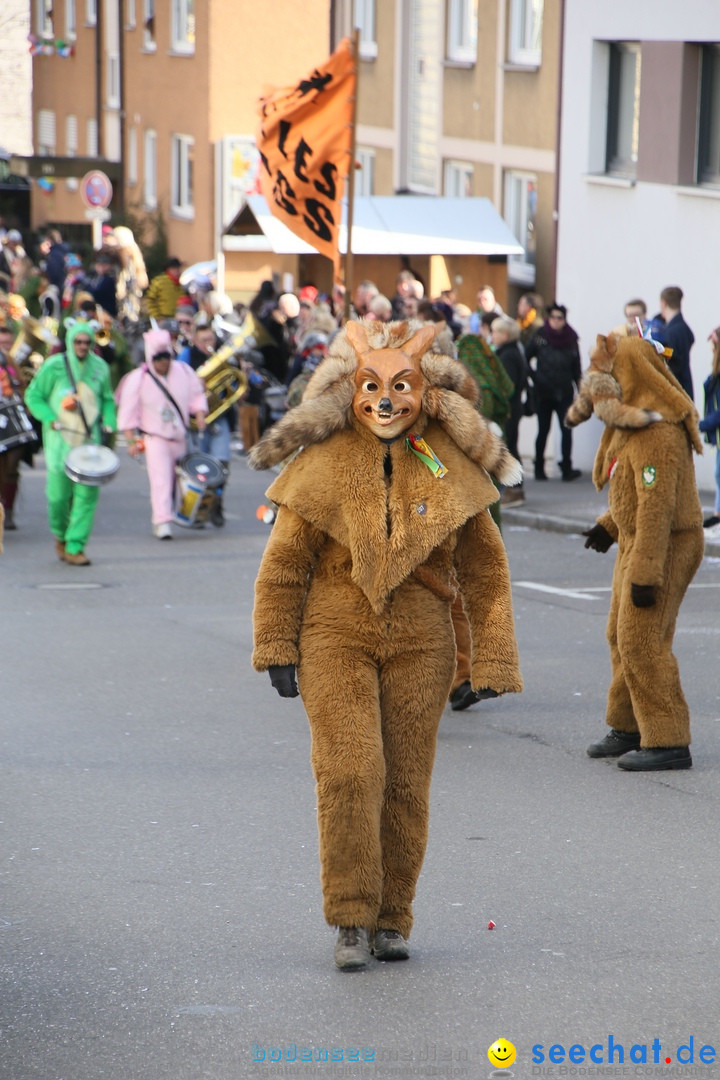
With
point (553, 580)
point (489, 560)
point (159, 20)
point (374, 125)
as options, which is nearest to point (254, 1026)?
point (489, 560)

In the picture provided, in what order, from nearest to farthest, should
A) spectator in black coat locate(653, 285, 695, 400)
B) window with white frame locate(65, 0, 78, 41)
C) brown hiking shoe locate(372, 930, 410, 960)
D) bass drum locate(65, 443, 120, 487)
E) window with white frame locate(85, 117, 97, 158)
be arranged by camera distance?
1. brown hiking shoe locate(372, 930, 410, 960)
2. bass drum locate(65, 443, 120, 487)
3. spectator in black coat locate(653, 285, 695, 400)
4. window with white frame locate(85, 117, 97, 158)
5. window with white frame locate(65, 0, 78, 41)

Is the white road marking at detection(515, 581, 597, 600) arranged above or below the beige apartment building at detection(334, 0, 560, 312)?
below

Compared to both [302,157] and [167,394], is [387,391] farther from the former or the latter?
[302,157]

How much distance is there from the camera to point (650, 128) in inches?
754

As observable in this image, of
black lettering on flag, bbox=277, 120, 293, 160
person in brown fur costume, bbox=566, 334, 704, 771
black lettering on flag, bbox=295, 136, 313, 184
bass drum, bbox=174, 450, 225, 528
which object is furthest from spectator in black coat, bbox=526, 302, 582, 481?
person in brown fur costume, bbox=566, 334, 704, 771

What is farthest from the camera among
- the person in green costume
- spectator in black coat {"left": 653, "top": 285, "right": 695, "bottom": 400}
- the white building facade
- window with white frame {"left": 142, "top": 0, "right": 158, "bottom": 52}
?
window with white frame {"left": 142, "top": 0, "right": 158, "bottom": 52}

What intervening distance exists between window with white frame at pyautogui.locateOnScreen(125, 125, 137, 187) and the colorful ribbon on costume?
124 ft

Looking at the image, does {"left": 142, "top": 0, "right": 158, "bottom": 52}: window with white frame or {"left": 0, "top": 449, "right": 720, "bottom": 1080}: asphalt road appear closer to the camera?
{"left": 0, "top": 449, "right": 720, "bottom": 1080}: asphalt road

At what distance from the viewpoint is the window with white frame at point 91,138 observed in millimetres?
46406

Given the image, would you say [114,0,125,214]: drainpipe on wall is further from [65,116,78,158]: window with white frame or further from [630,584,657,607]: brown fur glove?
[630,584,657,607]: brown fur glove

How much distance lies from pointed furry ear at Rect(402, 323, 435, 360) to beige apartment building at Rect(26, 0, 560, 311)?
40.8ft

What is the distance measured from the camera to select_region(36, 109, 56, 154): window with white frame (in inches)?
1956

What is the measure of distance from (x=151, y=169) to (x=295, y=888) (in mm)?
36532

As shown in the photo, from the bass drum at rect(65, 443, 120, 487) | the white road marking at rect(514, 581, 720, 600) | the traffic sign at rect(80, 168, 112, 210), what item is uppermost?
the traffic sign at rect(80, 168, 112, 210)
